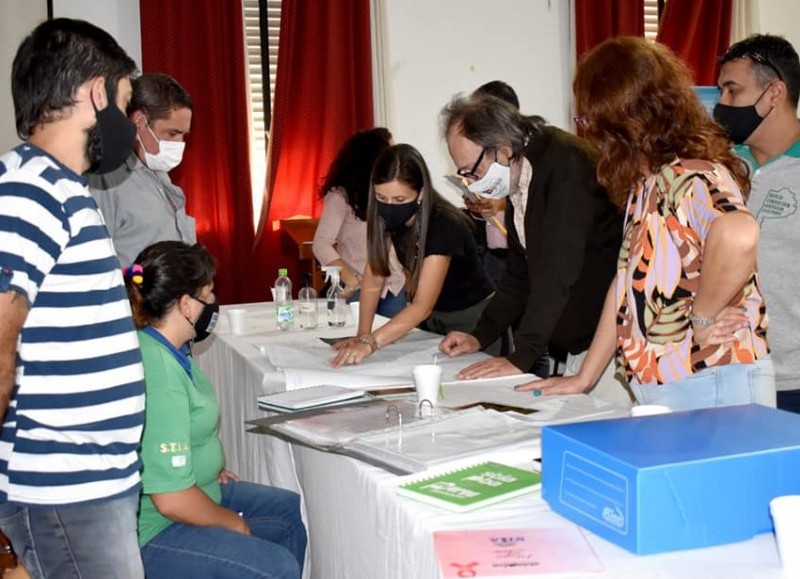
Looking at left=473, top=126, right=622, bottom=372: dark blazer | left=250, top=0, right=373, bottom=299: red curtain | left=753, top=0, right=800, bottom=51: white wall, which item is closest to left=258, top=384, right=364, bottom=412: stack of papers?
left=473, top=126, right=622, bottom=372: dark blazer

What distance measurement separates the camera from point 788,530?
3.23 ft

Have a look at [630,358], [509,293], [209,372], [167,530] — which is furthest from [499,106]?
[209,372]

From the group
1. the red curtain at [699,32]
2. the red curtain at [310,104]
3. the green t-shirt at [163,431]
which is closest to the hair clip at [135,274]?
the green t-shirt at [163,431]

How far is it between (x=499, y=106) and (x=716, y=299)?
2.90ft

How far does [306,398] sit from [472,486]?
0.73m

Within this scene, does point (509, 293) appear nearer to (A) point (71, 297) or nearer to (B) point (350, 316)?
(B) point (350, 316)

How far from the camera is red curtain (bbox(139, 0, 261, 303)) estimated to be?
4852 millimetres

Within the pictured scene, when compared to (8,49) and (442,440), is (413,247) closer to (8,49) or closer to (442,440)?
(442,440)

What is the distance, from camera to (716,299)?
1495 mm

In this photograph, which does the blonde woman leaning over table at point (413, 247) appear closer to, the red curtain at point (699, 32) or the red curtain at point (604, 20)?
the red curtain at point (604, 20)

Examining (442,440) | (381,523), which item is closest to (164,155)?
(442,440)

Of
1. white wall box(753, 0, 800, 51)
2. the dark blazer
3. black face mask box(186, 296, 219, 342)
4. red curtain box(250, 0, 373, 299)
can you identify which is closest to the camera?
black face mask box(186, 296, 219, 342)

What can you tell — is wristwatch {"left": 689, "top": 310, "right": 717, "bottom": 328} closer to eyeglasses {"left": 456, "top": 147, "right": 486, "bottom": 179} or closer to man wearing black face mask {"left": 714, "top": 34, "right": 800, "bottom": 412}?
man wearing black face mask {"left": 714, "top": 34, "right": 800, "bottom": 412}

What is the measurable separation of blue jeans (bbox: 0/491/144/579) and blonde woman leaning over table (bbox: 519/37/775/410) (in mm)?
933
